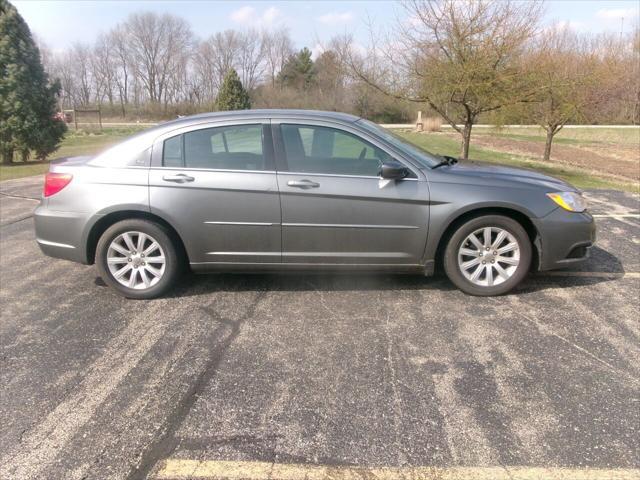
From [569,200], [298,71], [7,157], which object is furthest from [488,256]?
[298,71]

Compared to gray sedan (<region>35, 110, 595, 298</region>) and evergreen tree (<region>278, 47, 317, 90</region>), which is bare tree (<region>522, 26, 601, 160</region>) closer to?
gray sedan (<region>35, 110, 595, 298</region>)

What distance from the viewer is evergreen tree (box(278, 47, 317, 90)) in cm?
5611

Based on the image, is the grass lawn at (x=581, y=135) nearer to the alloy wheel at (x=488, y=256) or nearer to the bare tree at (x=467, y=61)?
the bare tree at (x=467, y=61)

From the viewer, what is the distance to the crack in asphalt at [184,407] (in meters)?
2.35

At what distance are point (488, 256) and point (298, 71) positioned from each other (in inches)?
2251

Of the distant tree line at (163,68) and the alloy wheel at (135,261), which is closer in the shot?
the alloy wheel at (135,261)

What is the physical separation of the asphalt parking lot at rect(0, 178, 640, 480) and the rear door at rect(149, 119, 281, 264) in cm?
49

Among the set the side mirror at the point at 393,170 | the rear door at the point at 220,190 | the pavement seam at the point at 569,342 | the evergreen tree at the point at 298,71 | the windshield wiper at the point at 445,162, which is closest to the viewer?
the pavement seam at the point at 569,342

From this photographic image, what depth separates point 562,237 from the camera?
4207 millimetres

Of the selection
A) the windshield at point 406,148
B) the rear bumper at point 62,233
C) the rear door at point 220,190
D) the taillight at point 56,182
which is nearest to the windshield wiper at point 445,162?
the windshield at point 406,148

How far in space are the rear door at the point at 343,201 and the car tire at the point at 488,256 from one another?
318 mm

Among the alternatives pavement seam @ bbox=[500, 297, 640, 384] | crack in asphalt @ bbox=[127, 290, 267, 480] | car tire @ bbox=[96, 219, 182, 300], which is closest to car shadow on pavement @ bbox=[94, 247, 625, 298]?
car tire @ bbox=[96, 219, 182, 300]

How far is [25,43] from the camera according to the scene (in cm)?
1433

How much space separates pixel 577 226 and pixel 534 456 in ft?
8.18
